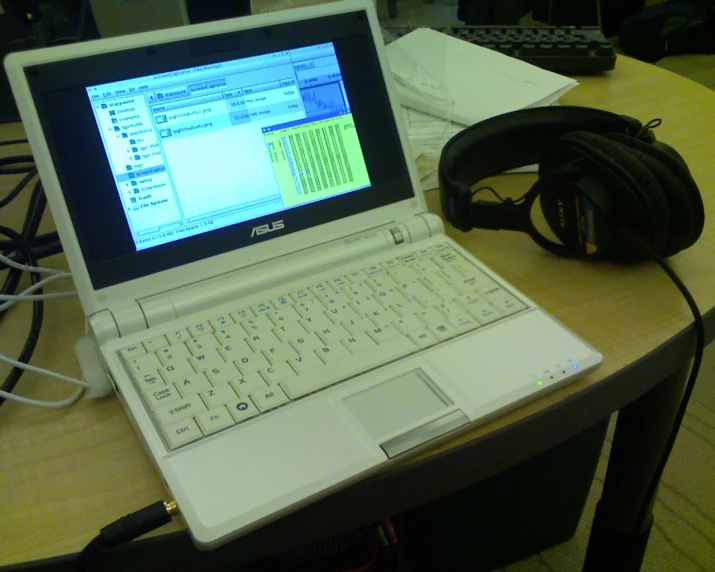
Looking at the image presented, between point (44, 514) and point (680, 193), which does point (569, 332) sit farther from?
point (44, 514)

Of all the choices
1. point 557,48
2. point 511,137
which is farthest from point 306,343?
point 557,48

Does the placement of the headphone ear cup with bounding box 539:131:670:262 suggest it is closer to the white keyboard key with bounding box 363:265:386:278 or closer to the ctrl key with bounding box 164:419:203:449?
the white keyboard key with bounding box 363:265:386:278

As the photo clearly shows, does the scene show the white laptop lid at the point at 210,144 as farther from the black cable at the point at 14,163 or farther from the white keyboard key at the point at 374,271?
the black cable at the point at 14,163

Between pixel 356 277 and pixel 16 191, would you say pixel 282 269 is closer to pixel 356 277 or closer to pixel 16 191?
pixel 356 277

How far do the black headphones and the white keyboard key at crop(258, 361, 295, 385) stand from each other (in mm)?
251

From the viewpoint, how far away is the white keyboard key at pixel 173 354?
1.56 feet

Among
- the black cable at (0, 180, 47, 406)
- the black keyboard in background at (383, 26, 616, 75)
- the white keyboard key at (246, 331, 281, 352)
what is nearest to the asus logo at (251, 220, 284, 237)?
the white keyboard key at (246, 331, 281, 352)

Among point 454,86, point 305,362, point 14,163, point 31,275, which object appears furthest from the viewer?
point 454,86

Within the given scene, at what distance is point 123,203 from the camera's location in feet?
1.67

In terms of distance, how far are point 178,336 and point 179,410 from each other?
3.3 inches

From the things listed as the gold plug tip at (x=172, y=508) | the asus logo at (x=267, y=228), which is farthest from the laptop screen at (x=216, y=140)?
the gold plug tip at (x=172, y=508)

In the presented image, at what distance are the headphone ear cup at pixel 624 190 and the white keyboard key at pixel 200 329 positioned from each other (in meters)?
0.33

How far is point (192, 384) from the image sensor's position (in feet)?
1.49

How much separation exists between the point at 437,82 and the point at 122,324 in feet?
1.93
